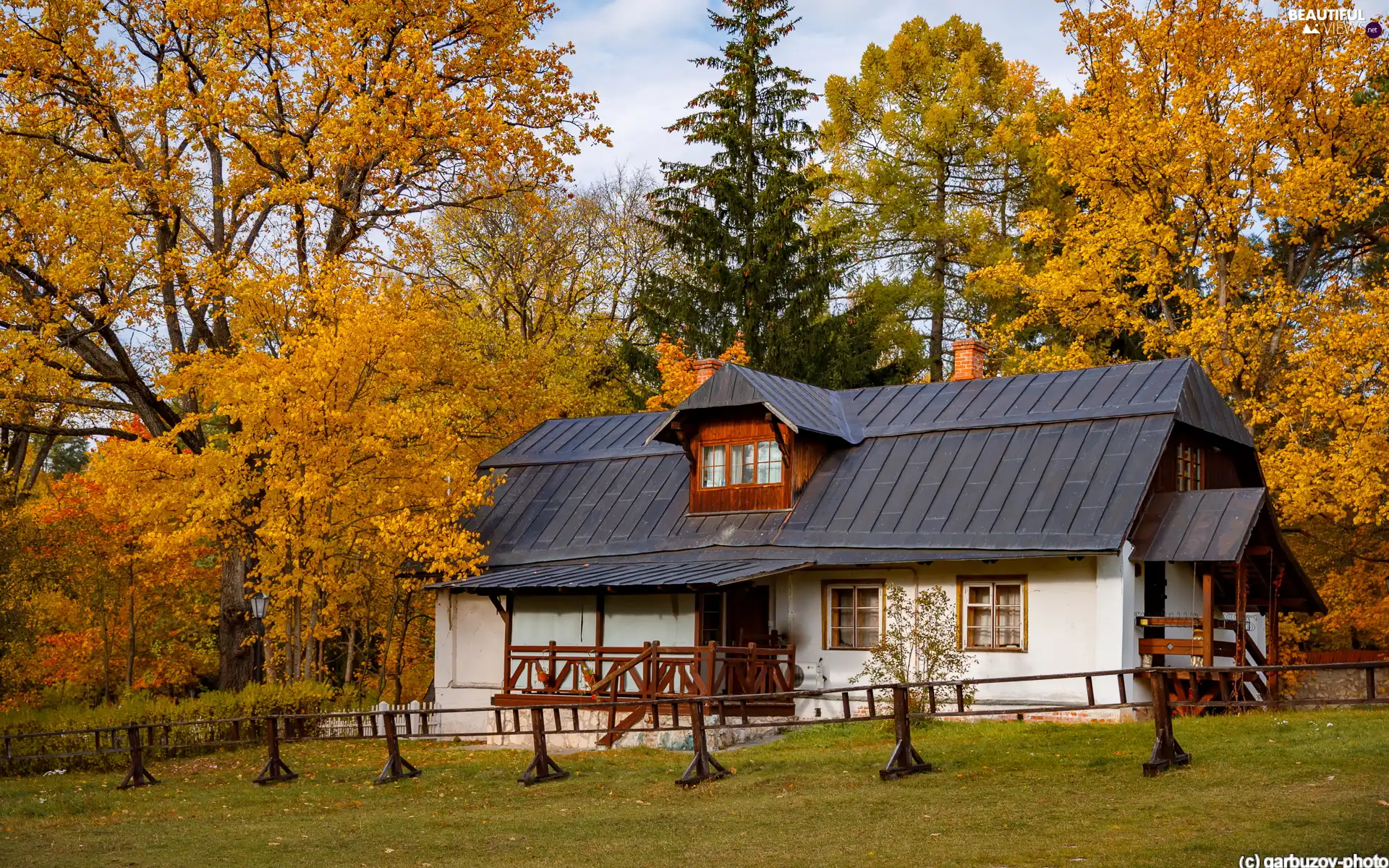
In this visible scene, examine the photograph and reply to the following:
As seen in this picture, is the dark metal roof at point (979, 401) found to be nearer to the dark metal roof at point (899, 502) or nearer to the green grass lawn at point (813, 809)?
the dark metal roof at point (899, 502)

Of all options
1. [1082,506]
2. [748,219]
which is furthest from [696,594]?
[748,219]

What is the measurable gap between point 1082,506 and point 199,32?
1804cm

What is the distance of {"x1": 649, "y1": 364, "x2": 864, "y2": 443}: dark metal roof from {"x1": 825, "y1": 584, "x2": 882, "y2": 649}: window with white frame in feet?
9.62

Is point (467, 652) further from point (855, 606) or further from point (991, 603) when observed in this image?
point (991, 603)

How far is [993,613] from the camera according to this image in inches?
821

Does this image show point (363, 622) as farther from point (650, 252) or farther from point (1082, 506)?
point (1082, 506)

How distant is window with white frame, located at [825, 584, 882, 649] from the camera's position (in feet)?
71.6

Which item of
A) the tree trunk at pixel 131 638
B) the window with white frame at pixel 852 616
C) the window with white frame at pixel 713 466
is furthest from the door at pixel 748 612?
the tree trunk at pixel 131 638

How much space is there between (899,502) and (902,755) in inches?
336

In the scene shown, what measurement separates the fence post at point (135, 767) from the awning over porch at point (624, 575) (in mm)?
6613

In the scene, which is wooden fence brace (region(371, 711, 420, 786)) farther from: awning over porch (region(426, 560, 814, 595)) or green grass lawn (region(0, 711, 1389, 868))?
awning over porch (region(426, 560, 814, 595))

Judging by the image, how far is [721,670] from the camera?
21.0 m

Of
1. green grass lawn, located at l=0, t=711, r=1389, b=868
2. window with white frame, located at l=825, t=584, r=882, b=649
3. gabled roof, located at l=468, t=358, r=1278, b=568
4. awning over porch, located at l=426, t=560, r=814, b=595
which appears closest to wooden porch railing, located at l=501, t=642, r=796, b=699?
window with white frame, located at l=825, t=584, r=882, b=649

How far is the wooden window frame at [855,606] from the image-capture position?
70.9 feet
